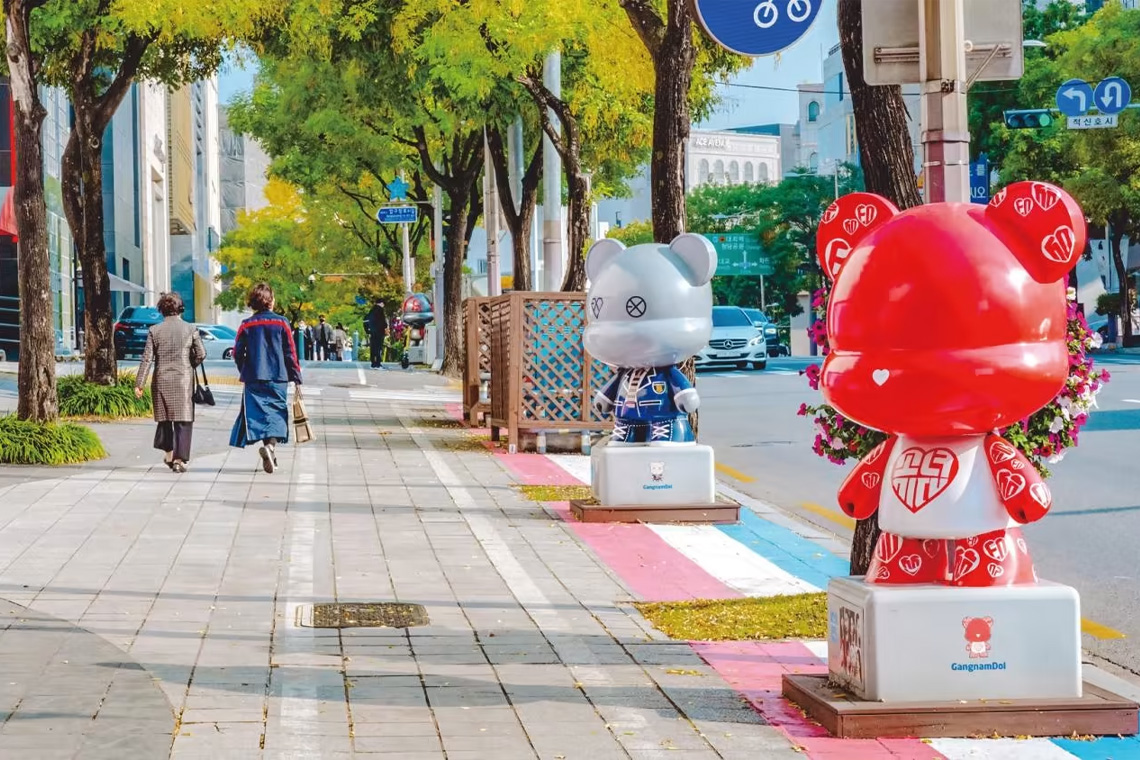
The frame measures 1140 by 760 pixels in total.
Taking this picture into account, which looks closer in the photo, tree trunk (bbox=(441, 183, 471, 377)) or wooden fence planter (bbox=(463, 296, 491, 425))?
wooden fence planter (bbox=(463, 296, 491, 425))

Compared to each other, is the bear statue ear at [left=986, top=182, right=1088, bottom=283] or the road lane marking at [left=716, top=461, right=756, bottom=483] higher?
the bear statue ear at [left=986, top=182, right=1088, bottom=283]

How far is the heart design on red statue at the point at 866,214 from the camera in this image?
6277 mm

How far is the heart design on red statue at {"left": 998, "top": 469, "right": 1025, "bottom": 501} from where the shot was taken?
5848 mm

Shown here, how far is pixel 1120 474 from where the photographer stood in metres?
14.8

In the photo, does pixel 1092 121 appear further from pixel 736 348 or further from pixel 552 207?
pixel 552 207

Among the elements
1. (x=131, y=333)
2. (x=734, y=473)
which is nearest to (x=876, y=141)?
(x=734, y=473)

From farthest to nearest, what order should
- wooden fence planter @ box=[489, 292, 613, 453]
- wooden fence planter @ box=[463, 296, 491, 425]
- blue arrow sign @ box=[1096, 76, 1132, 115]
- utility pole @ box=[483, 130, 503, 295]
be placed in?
blue arrow sign @ box=[1096, 76, 1132, 115], utility pole @ box=[483, 130, 503, 295], wooden fence planter @ box=[463, 296, 491, 425], wooden fence planter @ box=[489, 292, 613, 453]

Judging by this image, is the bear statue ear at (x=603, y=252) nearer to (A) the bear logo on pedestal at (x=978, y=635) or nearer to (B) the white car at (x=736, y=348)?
(A) the bear logo on pedestal at (x=978, y=635)

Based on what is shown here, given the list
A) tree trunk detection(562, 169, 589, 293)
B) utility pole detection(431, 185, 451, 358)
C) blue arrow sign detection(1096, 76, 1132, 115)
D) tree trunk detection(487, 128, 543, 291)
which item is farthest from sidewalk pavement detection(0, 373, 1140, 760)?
blue arrow sign detection(1096, 76, 1132, 115)

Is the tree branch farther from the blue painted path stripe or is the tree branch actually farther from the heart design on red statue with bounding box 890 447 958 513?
the heart design on red statue with bounding box 890 447 958 513

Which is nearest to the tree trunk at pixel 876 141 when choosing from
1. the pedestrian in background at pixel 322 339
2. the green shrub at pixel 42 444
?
the green shrub at pixel 42 444

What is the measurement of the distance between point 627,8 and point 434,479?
4.61 metres

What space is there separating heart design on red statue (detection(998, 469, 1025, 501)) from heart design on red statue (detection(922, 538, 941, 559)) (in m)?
0.30

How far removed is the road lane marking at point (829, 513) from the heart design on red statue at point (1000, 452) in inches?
260
